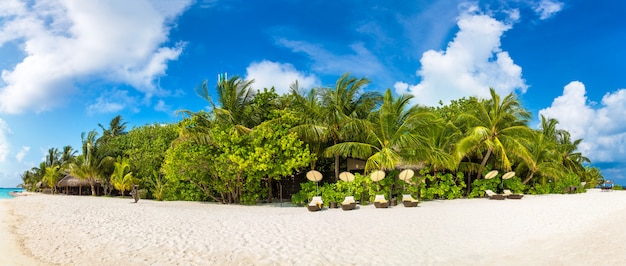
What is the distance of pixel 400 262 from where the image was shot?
5.84 metres

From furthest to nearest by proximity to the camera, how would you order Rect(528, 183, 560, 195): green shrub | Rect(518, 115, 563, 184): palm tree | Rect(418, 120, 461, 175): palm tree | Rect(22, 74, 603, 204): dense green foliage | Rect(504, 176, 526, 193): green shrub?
1. Rect(528, 183, 560, 195): green shrub
2. Rect(518, 115, 563, 184): palm tree
3. Rect(504, 176, 526, 193): green shrub
4. Rect(418, 120, 461, 175): palm tree
5. Rect(22, 74, 603, 204): dense green foliage

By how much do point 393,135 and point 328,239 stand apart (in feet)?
24.3

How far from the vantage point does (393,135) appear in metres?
14.1

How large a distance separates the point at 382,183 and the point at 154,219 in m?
7.82

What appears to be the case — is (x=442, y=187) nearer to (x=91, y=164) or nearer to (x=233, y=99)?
(x=233, y=99)

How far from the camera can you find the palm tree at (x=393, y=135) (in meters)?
14.1

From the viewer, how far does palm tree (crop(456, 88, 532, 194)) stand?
16.3 m

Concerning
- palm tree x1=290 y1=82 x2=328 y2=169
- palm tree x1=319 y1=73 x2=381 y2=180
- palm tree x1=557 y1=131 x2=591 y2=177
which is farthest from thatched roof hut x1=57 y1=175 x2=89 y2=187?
palm tree x1=557 y1=131 x2=591 y2=177

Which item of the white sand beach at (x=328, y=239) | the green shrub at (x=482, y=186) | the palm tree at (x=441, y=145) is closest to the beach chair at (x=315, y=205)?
the white sand beach at (x=328, y=239)

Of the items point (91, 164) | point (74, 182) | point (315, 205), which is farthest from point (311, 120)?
point (74, 182)

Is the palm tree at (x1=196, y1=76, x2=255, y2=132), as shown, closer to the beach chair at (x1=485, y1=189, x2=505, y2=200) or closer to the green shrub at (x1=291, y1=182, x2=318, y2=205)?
the green shrub at (x1=291, y1=182, x2=318, y2=205)

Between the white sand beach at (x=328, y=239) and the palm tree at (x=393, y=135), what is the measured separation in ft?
11.0

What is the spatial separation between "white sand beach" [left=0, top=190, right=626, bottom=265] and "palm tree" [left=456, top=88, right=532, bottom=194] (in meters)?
5.27

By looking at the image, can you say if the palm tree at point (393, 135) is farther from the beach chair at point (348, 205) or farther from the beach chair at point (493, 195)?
the beach chair at point (493, 195)
